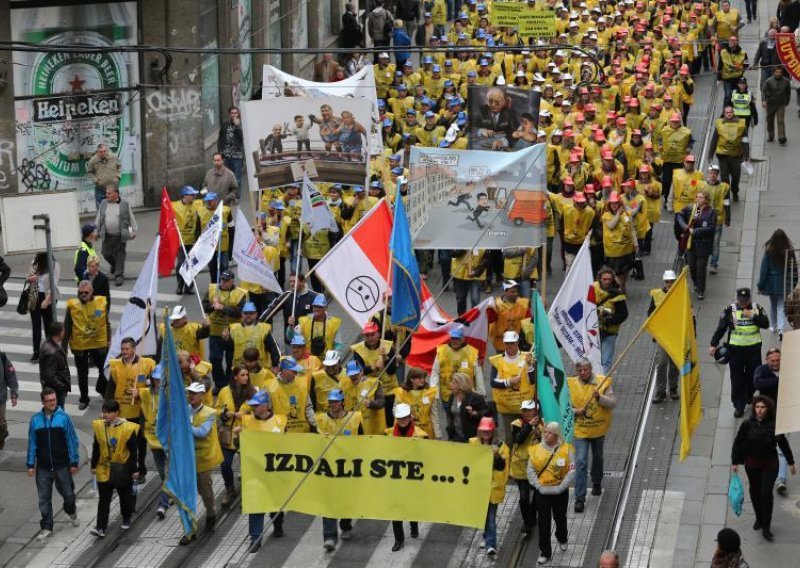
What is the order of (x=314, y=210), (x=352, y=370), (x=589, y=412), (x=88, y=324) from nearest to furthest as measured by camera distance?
(x=589, y=412) < (x=352, y=370) < (x=88, y=324) < (x=314, y=210)

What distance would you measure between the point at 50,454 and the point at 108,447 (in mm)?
601

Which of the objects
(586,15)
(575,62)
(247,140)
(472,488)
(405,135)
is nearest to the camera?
(472,488)

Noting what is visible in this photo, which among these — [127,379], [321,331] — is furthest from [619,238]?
[127,379]

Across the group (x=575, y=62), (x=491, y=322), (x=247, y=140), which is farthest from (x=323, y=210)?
(x=575, y=62)

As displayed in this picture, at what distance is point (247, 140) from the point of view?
24422 millimetres

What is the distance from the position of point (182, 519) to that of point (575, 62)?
19.5 m

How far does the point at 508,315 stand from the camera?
2192cm

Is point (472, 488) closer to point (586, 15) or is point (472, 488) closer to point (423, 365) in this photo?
point (423, 365)

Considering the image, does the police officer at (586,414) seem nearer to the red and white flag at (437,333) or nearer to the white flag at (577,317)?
the white flag at (577,317)

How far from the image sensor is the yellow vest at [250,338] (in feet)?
69.8

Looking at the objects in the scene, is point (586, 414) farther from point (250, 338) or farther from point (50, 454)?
point (50, 454)

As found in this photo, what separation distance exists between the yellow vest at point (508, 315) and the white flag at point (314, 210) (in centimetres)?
352

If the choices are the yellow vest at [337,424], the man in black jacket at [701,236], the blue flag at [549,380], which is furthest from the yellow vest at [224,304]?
the man in black jacket at [701,236]

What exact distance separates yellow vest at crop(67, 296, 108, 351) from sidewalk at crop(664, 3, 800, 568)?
21.7ft
